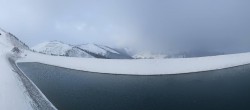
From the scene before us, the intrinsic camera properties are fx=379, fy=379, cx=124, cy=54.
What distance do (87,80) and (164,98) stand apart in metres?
16.8

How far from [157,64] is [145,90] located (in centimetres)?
1591

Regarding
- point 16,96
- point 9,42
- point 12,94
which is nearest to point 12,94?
point 12,94

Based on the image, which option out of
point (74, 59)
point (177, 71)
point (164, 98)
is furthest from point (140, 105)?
point (74, 59)

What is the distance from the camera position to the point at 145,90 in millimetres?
53281

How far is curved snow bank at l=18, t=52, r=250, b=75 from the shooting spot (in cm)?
6619

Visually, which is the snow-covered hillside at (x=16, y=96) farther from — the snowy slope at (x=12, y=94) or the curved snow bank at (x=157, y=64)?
the curved snow bank at (x=157, y=64)

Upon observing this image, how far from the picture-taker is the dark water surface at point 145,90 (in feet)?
148

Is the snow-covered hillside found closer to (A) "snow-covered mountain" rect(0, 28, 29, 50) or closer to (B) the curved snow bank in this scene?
(B) the curved snow bank

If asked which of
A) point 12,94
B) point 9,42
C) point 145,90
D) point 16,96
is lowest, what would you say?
point 16,96

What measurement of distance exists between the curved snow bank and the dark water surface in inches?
92.8

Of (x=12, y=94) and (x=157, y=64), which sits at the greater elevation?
(x=157, y=64)

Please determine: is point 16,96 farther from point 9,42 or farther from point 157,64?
point 9,42

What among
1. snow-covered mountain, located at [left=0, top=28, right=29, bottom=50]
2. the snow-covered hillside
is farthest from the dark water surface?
snow-covered mountain, located at [left=0, top=28, right=29, bottom=50]

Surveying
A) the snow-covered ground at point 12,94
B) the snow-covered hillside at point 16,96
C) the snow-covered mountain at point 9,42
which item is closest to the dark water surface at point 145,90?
the snow-covered hillside at point 16,96
